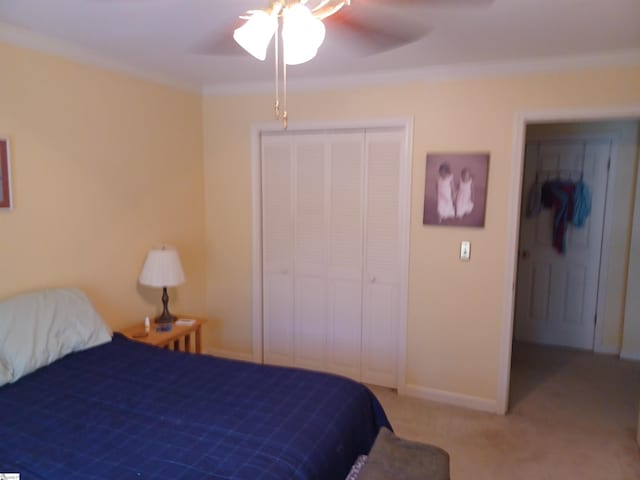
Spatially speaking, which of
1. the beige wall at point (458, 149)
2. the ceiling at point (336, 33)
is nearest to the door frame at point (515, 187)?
the beige wall at point (458, 149)

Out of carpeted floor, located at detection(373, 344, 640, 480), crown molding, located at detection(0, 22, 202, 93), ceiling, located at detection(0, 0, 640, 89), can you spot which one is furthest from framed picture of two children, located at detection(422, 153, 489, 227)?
crown molding, located at detection(0, 22, 202, 93)

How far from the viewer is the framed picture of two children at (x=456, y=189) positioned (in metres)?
2.94

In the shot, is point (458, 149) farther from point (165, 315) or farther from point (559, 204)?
point (165, 315)

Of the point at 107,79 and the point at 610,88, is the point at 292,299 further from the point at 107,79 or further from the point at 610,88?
the point at 610,88

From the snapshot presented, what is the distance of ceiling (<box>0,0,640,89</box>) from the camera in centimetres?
195

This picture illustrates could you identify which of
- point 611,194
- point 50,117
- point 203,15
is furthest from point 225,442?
point 611,194

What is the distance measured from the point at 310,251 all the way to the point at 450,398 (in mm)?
1514

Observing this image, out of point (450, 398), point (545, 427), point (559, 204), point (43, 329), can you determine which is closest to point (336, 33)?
point (43, 329)

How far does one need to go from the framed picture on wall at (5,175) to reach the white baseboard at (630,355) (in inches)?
196

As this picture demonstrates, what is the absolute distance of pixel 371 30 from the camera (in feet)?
7.28

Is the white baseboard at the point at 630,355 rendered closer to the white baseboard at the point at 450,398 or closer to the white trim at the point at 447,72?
the white baseboard at the point at 450,398

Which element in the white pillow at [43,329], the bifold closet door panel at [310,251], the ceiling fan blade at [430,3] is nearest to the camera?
the ceiling fan blade at [430,3]

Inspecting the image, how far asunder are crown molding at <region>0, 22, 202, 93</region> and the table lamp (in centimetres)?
123

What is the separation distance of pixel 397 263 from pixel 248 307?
137 cm
